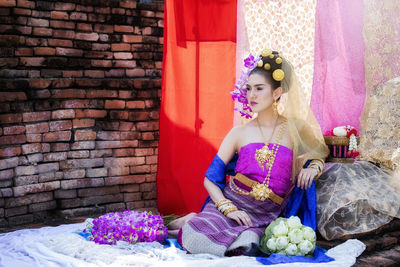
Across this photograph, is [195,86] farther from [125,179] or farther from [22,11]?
[22,11]

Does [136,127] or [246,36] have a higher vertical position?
A: [246,36]

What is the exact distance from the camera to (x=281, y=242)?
2873 mm

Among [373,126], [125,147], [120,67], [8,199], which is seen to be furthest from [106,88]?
Result: [373,126]

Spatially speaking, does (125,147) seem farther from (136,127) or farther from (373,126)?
(373,126)

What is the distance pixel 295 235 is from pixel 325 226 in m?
0.51

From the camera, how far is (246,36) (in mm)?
3904

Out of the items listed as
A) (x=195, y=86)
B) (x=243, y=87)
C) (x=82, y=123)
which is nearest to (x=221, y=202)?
(x=243, y=87)

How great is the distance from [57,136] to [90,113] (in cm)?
37

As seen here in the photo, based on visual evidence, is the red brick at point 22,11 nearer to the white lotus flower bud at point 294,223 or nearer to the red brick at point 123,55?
the red brick at point 123,55

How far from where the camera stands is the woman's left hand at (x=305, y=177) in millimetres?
3242

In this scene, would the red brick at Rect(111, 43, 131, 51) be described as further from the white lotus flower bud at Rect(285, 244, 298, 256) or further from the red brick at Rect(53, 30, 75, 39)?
the white lotus flower bud at Rect(285, 244, 298, 256)

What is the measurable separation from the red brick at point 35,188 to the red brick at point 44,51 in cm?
117

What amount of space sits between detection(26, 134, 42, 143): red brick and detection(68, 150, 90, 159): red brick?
31cm

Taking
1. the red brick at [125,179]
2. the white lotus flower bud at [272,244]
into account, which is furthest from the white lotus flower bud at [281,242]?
the red brick at [125,179]
